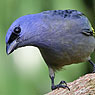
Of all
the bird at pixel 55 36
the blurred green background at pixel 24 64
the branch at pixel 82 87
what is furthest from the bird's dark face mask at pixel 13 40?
the blurred green background at pixel 24 64

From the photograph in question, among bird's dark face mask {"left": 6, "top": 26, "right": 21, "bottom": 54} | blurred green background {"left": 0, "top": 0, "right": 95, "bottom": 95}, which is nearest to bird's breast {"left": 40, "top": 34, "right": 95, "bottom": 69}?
bird's dark face mask {"left": 6, "top": 26, "right": 21, "bottom": 54}

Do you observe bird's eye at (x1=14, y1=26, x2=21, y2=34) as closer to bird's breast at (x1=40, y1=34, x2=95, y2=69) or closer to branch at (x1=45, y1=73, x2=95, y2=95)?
bird's breast at (x1=40, y1=34, x2=95, y2=69)

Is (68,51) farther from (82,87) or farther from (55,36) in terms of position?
(82,87)

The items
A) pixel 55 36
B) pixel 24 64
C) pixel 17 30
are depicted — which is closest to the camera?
pixel 17 30

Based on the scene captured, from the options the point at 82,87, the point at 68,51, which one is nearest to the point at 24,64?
the point at 68,51

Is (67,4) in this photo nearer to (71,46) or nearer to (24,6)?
(24,6)

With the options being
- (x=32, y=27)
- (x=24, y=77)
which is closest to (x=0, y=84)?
(x=24, y=77)

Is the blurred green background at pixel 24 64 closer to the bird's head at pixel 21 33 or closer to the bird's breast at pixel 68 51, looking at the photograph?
the bird's breast at pixel 68 51
